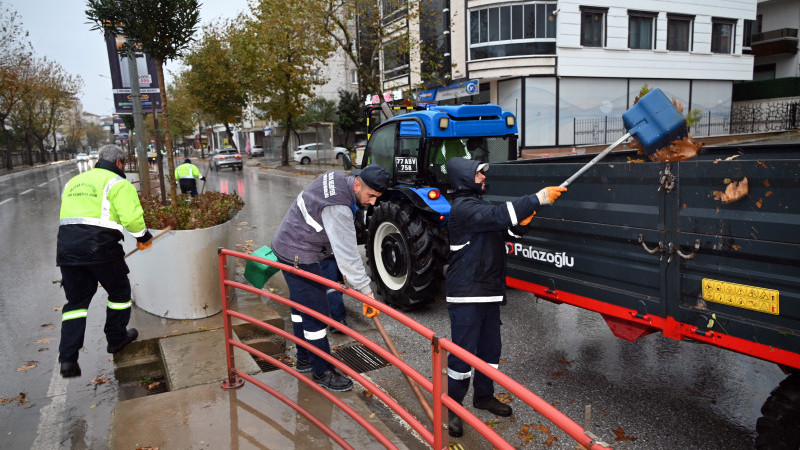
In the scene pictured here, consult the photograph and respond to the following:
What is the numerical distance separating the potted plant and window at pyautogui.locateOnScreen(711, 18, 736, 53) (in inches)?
1139

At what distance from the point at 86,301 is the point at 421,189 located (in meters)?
3.37

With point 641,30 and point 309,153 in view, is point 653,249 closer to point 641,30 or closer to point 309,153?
point 641,30

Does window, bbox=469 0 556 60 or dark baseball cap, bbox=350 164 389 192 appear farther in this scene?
window, bbox=469 0 556 60

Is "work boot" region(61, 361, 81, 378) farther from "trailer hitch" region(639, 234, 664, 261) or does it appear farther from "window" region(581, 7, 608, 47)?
"window" region(581, 7, 608, 47)

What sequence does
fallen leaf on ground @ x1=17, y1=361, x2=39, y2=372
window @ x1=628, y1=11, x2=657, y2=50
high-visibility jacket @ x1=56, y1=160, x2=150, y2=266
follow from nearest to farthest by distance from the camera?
1. high-visibility jacket @ x1=56, y1=160, x2=150, y2=266
2. fallen leaf on ground @ x1=17, y1=361, x2=39, y2=372
3. window @ x1=628, y1=11, x2=657, y2=50

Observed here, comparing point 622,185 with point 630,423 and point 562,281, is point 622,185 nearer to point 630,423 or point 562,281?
point 562,281

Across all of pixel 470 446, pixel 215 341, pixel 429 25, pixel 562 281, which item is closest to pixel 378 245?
pixel 215 341

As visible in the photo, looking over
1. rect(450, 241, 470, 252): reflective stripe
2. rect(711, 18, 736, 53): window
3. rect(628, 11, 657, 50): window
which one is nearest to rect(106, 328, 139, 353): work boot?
rect(450, 241, 470, 252): reflective stripe

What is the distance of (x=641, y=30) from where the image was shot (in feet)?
82.4

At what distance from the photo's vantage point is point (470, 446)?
3.50 metres

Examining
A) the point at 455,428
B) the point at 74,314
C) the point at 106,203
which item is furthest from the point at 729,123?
the point at 74,314

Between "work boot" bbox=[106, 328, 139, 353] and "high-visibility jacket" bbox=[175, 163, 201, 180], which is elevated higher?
"high-visibility jacket" bbox=[175, 163, 201, 180]

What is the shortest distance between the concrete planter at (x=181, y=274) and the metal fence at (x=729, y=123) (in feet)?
72.2

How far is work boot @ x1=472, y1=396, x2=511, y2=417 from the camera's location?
Answer: 12.4ft
